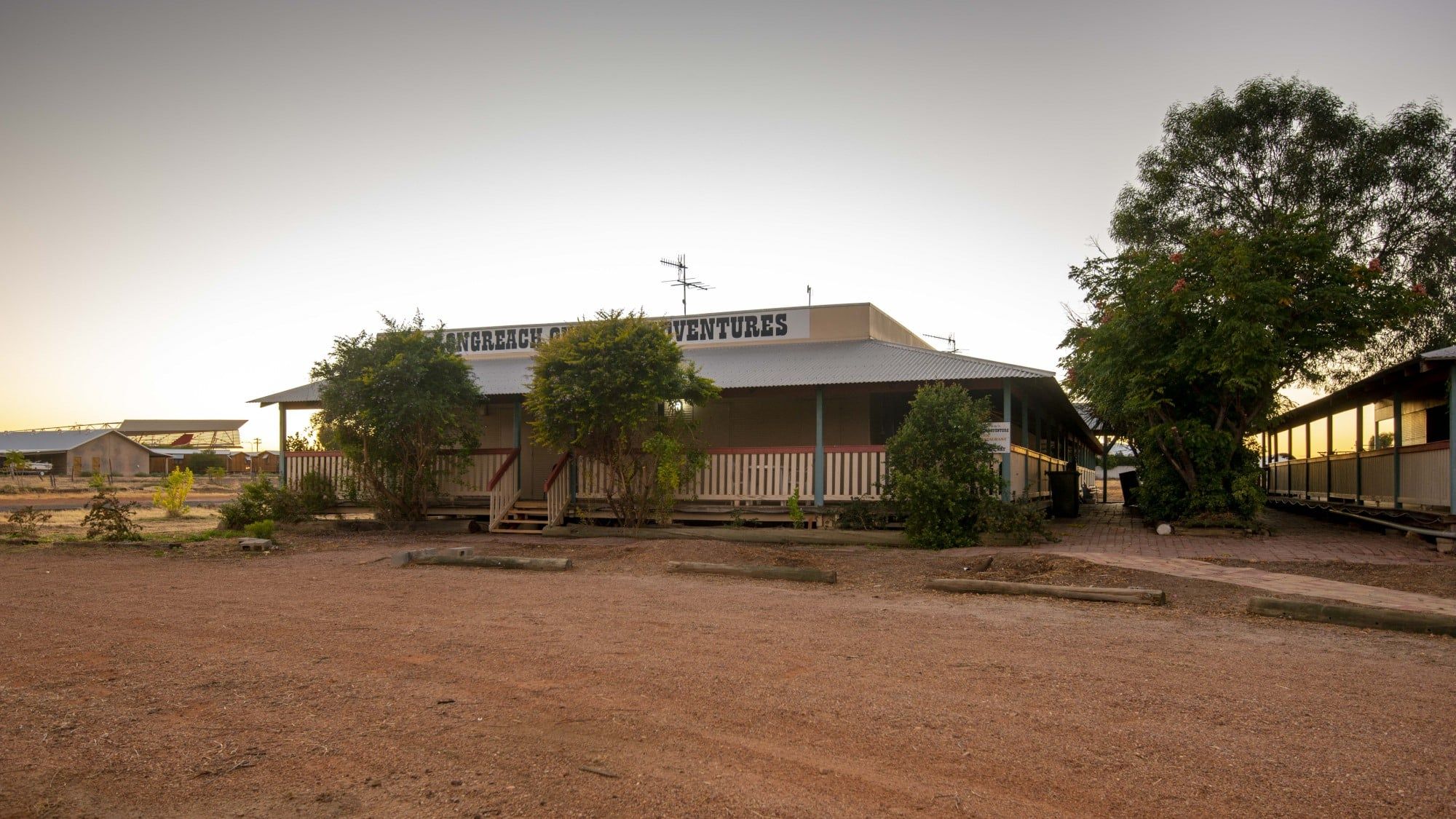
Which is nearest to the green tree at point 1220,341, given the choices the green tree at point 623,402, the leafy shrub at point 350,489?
the green tree at point 623,402

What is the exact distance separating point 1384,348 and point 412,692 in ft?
86.6

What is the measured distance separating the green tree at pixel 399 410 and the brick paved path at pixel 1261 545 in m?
10.5

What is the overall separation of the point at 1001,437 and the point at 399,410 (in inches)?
404

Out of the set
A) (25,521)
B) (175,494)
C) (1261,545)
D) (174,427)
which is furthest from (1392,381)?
(174,427)

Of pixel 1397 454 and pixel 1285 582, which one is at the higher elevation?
pixel 1397 454

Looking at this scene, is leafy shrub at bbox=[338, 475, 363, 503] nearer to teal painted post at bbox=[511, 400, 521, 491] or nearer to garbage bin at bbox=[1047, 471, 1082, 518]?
teal painted post at bbox=[511, 400, 521, 491]

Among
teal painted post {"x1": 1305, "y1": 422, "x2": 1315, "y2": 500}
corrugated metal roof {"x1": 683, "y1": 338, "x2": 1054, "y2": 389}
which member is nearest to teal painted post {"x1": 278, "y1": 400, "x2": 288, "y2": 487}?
corrugated metal roof {"x1": 683, "y1": 338, "x2": 1054, "y2": 389}

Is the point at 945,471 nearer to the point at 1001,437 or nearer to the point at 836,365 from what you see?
the point at 1001,437

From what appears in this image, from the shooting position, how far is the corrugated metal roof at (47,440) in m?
64.7

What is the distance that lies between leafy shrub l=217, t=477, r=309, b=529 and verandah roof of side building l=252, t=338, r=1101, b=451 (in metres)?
2.23

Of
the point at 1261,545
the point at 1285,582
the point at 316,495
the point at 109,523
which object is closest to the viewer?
the point at 1285,582

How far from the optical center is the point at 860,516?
1534cm

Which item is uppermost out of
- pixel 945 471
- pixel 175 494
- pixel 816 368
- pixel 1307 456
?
pixel 816 368

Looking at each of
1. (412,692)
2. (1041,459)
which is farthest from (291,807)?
(1041,459)
